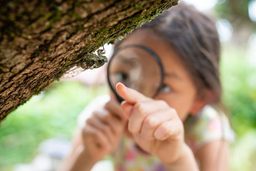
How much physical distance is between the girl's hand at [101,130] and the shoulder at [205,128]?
107 centimetres

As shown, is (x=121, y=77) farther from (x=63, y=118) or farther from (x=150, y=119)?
(x=63, y=118)

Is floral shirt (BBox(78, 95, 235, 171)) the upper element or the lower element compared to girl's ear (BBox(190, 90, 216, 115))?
lower

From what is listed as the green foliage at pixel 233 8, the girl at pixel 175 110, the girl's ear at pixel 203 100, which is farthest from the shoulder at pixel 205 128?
the green foliage at pixel 233 8

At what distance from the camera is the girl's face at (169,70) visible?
76.0 inches

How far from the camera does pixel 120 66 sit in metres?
1.88

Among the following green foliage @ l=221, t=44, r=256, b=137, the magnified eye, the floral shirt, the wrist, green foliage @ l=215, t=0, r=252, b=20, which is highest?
the magnified eye

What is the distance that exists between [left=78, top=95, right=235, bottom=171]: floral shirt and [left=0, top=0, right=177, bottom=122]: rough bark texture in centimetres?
185

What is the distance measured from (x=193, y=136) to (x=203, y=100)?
0.49 metres

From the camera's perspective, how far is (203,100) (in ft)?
8.39

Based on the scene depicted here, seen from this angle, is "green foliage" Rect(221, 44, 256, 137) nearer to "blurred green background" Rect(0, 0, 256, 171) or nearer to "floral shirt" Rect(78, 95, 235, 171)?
"blurred green background" Rect(0, 0, 256, 171)

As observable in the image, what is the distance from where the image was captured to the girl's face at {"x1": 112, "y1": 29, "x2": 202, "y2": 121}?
1930mm

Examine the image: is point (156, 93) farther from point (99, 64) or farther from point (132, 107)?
point (99, 64)

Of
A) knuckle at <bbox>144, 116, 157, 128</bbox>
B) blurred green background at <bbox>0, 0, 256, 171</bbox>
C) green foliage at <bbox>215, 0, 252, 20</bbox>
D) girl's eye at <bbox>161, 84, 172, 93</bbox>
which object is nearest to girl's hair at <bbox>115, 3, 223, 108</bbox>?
girl's eye at <bbox>161, 84, 172, 93</bbox>

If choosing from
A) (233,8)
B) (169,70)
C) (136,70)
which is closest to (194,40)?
(169,70)
